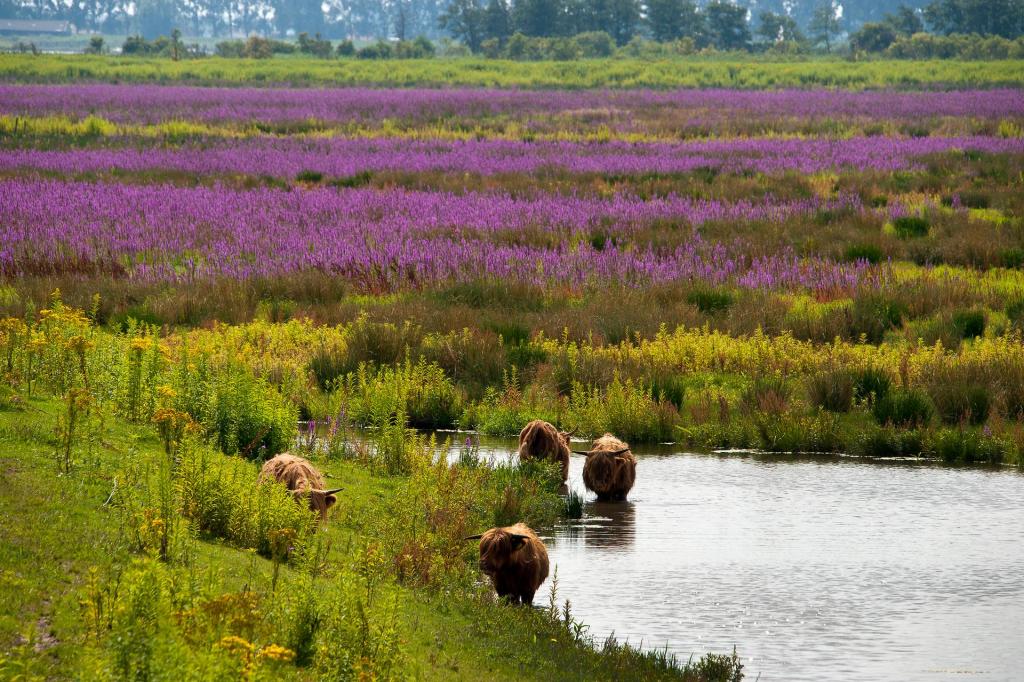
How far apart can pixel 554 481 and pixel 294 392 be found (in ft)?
13.5

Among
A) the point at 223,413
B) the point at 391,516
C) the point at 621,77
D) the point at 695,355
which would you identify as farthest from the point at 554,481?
the point at 621,77

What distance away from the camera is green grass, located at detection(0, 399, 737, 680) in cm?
500

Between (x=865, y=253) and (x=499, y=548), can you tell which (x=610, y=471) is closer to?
(x=499, y=548)

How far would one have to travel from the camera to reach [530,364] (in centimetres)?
1482

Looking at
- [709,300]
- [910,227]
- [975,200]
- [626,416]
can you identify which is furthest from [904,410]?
[975,200]

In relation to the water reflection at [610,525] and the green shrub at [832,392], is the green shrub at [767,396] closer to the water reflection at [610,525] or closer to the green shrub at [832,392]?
the green shrub at [832,392]

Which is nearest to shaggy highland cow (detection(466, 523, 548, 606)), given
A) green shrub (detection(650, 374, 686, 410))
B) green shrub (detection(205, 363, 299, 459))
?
green shrub (detection(205, 363, 299, 459))

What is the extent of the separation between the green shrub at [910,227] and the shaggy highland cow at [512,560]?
54.2ft

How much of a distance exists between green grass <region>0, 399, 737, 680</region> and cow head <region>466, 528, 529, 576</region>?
0.17 metres

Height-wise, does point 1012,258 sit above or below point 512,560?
above

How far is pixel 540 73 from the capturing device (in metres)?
83.1

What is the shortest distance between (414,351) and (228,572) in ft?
27.8

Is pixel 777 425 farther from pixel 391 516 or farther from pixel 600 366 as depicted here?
pixel 391 516

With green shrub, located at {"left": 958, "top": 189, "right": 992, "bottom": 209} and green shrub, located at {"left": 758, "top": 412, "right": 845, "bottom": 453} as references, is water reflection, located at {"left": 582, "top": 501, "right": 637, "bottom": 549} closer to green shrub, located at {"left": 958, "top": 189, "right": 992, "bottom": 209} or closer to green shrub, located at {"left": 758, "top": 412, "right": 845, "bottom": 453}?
green shrub, located at {"left": 758, "top": 412, "right": 845, "bottom": 453}
